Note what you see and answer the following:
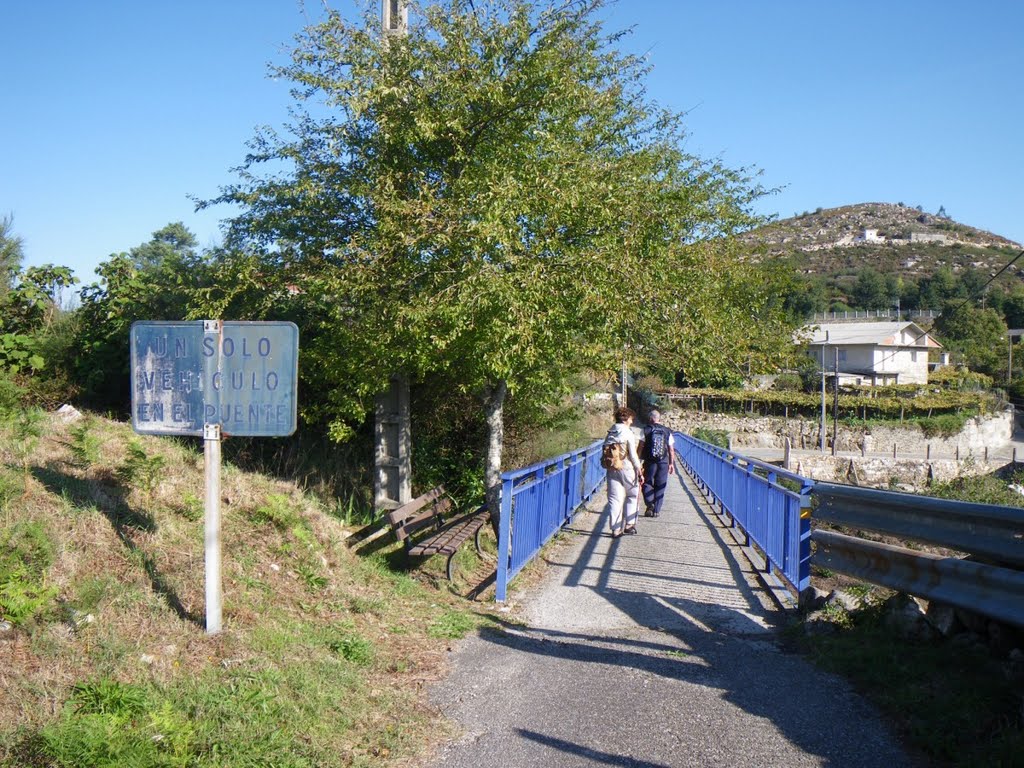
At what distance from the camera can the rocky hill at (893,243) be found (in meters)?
135

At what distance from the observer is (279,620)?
5.39m

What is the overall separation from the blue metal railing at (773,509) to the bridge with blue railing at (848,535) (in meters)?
0.01

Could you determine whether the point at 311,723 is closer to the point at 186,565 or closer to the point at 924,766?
the point at 186,565

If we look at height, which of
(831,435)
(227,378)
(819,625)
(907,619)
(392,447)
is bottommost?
(831,435)

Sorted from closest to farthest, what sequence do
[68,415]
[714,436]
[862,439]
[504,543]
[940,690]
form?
[940,690] < [504,543] < [68,415] < [714,436] < [862,439]

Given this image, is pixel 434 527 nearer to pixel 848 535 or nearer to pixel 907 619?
pixel 848 535

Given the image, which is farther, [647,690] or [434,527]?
[434,527]

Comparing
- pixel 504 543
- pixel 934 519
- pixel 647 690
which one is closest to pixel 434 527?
pixel 504 543

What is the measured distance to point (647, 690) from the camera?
4.91m

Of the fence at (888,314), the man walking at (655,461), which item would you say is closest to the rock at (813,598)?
the man walking at (655,461)

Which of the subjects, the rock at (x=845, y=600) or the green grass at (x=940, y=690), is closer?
the green grass at (x=940, y=690)

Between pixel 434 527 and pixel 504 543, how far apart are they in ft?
11.7

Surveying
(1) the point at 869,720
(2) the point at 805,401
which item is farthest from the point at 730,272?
(2) the point at 805,401

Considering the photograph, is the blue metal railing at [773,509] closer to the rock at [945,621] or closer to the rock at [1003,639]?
the rock at [945,621]
